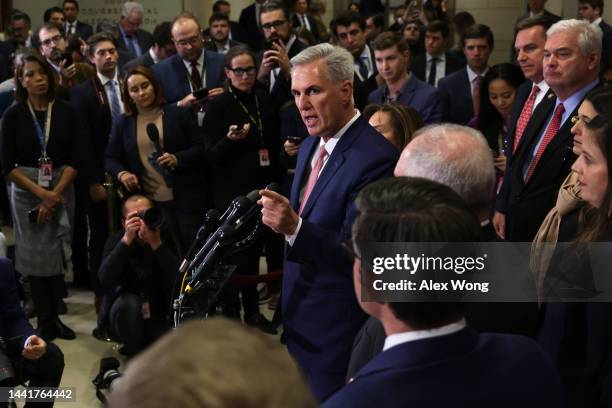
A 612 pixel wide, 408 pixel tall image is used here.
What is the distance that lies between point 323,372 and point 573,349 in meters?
0.94

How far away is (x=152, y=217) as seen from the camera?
13.2 feet

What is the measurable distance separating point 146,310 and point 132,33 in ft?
15.7

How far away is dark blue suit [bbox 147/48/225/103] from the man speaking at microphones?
2709 millimetres

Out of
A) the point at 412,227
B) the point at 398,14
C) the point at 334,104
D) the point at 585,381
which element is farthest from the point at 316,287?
the point at 398,14

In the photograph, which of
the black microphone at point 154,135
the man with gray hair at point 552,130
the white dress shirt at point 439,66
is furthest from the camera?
the white dress shirt at point 439,66

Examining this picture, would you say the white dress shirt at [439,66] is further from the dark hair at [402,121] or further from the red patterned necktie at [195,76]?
the dark hair at [402,121]

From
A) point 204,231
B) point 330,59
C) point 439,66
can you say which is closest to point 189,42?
point 439,66

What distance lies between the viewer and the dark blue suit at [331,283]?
8.53ft

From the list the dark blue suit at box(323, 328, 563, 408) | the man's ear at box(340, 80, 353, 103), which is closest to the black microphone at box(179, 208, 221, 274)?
the man's ear at box(340, 80, 353, 103)

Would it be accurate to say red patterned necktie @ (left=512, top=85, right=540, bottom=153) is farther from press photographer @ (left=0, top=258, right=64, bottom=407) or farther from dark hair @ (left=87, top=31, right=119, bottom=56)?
dark hair @ (left=87, top=31, right=119, bottom=56)

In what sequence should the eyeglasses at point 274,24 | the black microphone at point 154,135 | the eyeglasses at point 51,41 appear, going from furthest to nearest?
the eyeglasses at point 51,41
the eyeglasses at point 274,24
the black microphone at point 154,135

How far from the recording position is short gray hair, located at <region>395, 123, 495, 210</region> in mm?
1995

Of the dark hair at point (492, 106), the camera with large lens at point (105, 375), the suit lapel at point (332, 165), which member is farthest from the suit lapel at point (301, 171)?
the dark hair at point (492, 106)

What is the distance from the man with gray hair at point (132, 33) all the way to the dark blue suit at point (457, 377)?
7227 millimetres
